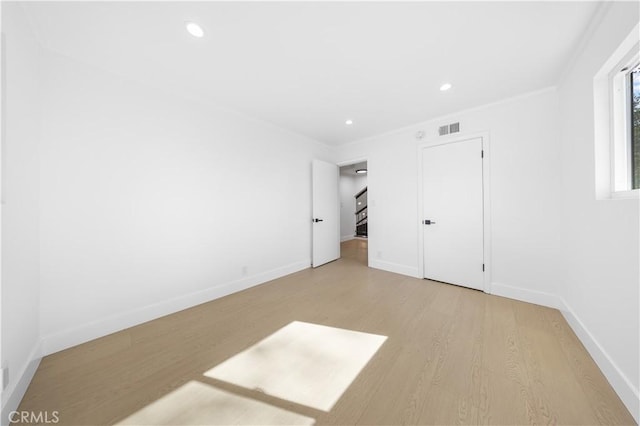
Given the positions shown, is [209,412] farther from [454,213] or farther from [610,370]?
[454,213]

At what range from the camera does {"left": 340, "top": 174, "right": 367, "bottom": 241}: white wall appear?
7.55 metres

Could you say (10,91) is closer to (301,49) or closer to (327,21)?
(301,49)

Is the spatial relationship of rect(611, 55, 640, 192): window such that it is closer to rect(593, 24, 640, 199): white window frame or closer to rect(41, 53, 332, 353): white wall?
rect(593, 24, 640, 199): white window frame

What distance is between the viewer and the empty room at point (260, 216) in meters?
1.31

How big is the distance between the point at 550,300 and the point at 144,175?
4.68 metres

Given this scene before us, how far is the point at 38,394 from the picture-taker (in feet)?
4.40

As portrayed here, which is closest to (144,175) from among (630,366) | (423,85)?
(423,85)

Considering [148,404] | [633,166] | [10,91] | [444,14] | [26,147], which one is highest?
[444,14]

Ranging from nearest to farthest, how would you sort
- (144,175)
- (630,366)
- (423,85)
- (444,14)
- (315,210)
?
(630,366) → (444,14) → (144,175) → (423,85) → (315,210)

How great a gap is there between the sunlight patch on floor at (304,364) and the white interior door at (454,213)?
191 cm

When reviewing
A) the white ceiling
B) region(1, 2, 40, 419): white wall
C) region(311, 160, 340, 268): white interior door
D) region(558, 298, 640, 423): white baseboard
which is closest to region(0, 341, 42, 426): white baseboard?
region(1, 2, 40, 419): white wall

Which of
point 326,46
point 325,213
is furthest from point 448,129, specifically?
point 325,213

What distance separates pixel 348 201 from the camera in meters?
7.88

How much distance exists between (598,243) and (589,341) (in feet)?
2.57
